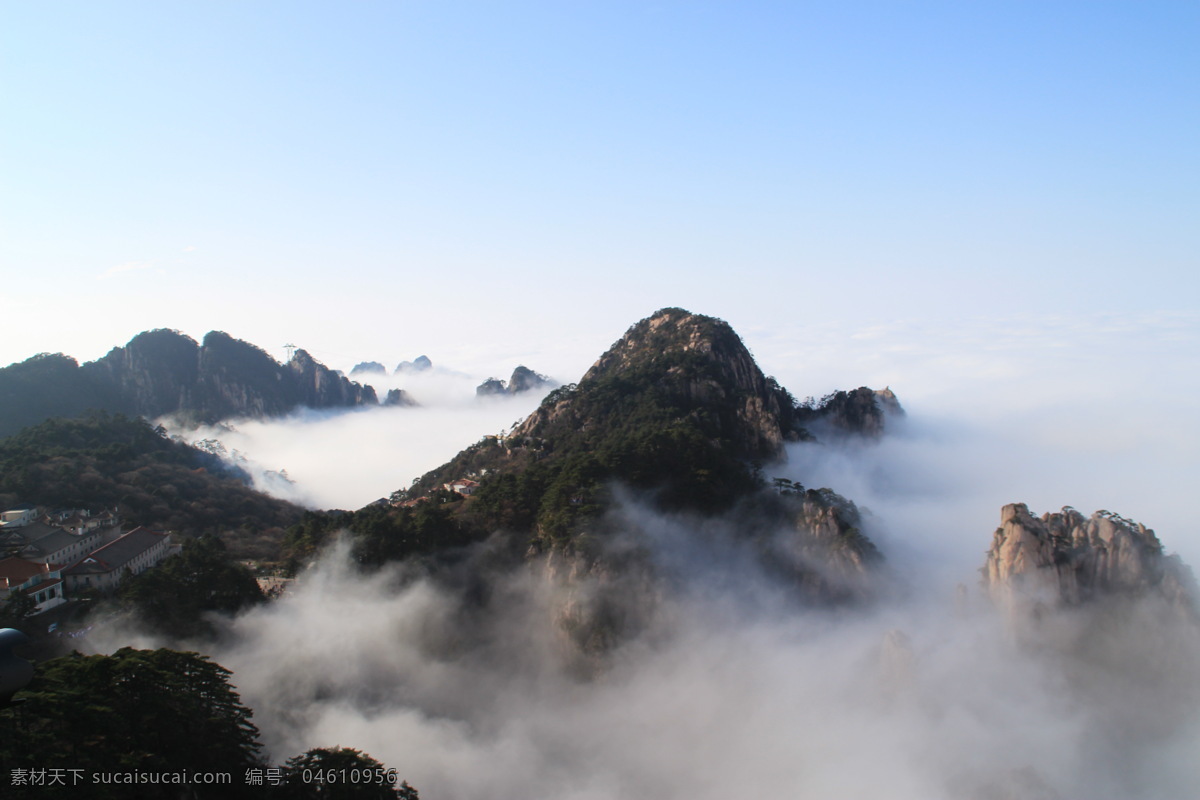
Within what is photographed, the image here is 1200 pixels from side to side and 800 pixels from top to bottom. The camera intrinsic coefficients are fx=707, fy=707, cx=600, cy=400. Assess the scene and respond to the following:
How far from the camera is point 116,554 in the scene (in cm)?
3909

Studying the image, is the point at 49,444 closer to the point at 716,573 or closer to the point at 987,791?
the point at 716,573

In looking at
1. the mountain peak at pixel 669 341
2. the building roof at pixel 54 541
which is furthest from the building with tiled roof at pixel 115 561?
the mountain peak at pixel 669 341

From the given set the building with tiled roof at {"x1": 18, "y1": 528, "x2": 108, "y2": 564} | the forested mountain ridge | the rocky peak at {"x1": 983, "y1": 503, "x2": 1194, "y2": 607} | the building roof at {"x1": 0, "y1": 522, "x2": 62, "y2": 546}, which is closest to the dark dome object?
the building with tiled roof at {"x1": 18, "y1": 528, "x2": 108, "y2": 564}

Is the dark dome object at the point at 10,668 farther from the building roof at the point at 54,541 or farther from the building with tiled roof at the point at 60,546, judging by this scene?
the building roof at the point at 54,541

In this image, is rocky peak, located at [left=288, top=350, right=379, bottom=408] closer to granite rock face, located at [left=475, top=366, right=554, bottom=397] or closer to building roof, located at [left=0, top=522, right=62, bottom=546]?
granite rock face, located at [left=475, top=366, right=554, bottom=397]

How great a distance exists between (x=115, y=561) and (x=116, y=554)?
38.4 inches

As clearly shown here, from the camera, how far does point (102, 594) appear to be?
34.9m

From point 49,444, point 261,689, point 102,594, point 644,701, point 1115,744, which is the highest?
point 49,444

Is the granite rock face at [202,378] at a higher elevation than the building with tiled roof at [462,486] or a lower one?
higher

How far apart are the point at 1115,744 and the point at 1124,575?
984 cm

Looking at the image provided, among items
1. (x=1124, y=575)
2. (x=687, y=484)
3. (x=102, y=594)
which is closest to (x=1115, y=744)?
(x=1124, y=575)

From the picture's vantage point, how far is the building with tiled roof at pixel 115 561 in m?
Result: 36.2

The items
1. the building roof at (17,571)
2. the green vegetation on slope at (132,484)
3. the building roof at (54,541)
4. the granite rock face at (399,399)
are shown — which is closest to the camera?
the building roof at (17,571)

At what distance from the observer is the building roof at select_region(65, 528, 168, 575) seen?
120ft
